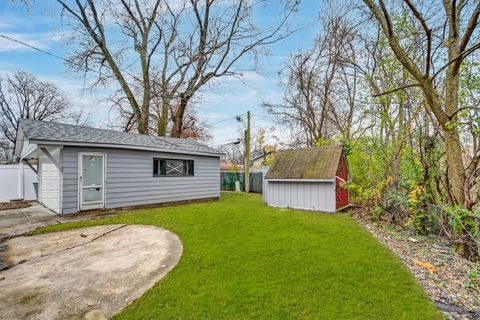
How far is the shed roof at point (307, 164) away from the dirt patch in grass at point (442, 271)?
2.99 meters

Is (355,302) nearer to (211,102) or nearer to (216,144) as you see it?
(211,102)

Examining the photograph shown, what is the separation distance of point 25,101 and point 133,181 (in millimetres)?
23446

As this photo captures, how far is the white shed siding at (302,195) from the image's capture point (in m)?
8.26

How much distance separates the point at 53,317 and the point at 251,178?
1388cm

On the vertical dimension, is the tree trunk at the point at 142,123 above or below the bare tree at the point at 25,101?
below

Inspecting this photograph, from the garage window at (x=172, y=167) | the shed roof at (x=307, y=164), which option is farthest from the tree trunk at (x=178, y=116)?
the shed roof at (x=307, y=164)

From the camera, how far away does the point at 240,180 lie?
55.6ft

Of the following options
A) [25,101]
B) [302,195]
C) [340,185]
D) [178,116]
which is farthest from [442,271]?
[25,101]

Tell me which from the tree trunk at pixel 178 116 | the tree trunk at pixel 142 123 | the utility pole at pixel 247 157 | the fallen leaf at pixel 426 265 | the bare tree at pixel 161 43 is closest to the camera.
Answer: the fallen leaf at pixel 426 265

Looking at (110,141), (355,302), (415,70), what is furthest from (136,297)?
(110,141)

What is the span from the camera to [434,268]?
146 inches

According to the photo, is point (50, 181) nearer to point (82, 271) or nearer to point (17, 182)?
point (17, 182)

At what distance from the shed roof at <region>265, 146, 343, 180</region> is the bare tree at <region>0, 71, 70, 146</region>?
24.9 meters

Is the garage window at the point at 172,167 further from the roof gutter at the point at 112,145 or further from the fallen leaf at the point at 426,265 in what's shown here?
the fallen leaf at the point at 426,265
